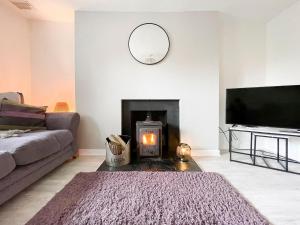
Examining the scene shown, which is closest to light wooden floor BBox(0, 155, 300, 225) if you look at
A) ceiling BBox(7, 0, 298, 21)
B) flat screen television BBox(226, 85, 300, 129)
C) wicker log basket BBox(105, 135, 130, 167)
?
wicker log basket BBox(105, 135, 130, 167)

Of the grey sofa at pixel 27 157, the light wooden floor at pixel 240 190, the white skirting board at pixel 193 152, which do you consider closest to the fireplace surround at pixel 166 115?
the white skirting board at pixel 193 152

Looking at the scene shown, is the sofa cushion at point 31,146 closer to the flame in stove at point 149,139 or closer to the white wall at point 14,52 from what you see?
the flame in stove at point 149,139

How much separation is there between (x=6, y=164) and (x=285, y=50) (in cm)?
358

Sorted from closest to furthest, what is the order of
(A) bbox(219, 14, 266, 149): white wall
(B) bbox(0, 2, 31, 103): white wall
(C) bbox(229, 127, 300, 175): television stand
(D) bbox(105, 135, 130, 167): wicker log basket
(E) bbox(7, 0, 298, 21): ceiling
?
(C) bbox(229, 127, 300, 175): television stand, (D) bbox(105, 135, 130, 167): wicker log basket, (E) bbox(7, 0, 298, 21): ceiling, (B) bbox(0, 2, 31, 103): white wall, (A) bbox(219, 14, 266, 149): white wall

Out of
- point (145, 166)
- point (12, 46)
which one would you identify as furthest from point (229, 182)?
point (12, 46)

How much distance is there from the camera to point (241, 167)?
2.72m

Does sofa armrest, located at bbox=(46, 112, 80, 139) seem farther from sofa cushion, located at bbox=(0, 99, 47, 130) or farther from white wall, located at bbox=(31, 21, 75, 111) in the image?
white wall, located at bbox=(31, 21, 75, 111)

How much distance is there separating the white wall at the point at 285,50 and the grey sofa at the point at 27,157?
3001mm

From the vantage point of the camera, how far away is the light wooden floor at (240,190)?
156cm

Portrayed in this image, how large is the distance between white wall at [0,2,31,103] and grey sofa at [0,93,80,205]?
136cm

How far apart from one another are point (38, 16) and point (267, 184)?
3.83m

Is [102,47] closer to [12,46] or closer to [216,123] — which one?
[12,46]

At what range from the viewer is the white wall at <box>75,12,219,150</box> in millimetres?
3271

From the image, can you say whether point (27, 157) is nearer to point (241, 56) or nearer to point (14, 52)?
point (14, 52)
